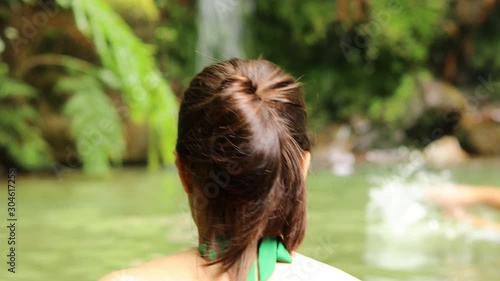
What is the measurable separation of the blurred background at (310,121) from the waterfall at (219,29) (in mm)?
30

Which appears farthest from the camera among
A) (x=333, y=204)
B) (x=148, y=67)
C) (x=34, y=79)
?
(x=34, y=79)

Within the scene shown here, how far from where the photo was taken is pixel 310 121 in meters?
3.04

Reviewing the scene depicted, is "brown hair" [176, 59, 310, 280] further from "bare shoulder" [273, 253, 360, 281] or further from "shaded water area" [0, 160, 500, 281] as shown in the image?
"shaded water area" [0, 160, 500, 281]

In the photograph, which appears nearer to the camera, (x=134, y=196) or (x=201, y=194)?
(x=201, y=194)

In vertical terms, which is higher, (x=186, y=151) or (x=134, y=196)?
(x=134, y=196)

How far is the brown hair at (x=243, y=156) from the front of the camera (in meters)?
1.49

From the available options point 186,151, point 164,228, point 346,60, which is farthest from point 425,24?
point 186,151

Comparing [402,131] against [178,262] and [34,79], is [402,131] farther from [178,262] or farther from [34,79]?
A: [178,262]

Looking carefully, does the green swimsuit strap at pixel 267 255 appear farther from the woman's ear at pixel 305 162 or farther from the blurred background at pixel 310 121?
the blurred background at pixel 310 121

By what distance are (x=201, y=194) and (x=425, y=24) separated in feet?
36.8

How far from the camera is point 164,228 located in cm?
462

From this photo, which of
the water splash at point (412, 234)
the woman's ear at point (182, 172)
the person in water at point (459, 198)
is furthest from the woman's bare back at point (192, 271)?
the water splash at point (412, 234)

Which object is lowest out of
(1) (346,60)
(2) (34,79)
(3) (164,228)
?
(3) (164,228)

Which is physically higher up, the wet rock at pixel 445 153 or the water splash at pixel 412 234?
the wet rock at pixel 445 153
